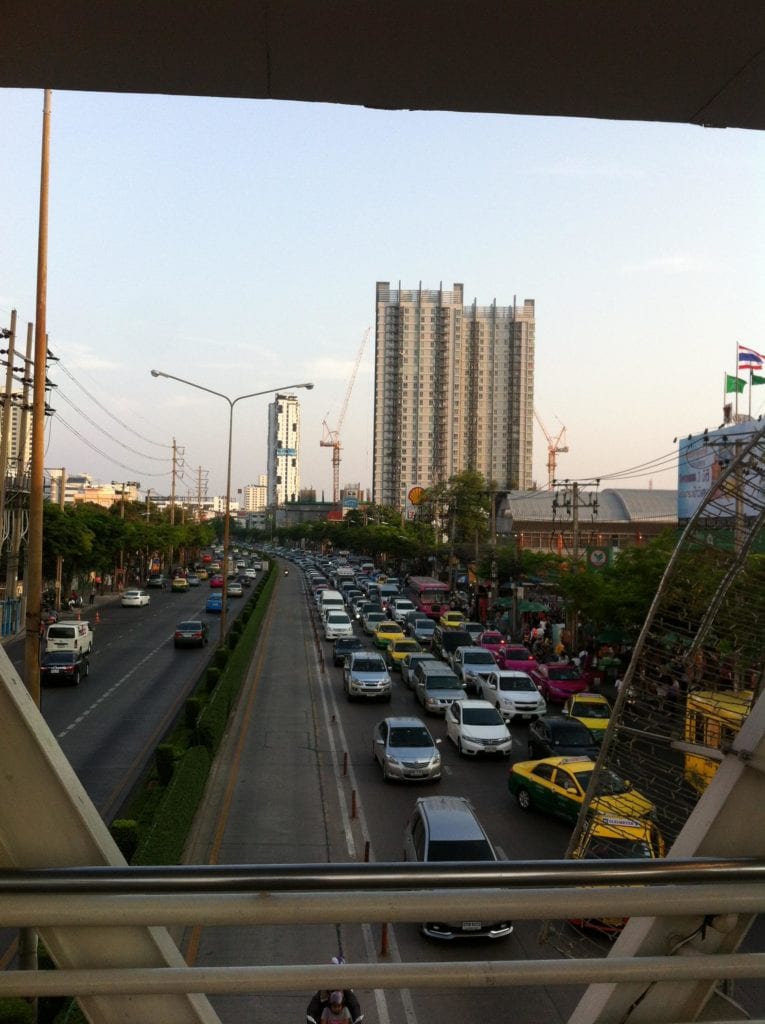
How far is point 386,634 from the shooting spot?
119 ft

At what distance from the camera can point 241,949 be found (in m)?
9.38

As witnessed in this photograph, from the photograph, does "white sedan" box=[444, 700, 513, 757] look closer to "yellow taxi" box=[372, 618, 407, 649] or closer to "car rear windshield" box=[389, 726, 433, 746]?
"car rear windshield" box=[389, 726, 433, 746]

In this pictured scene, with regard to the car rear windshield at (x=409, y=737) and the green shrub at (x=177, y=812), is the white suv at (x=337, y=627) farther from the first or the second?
the green shrub at (x=177, y=812)

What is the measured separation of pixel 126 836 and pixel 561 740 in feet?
31.7

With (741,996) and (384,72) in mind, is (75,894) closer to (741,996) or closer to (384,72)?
(384,72)

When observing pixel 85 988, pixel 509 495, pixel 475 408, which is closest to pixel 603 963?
pixel 85 988

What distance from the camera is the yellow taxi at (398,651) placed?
31156mm

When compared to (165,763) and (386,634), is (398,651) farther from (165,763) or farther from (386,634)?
(165,763)

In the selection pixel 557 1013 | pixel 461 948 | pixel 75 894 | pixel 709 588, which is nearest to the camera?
pixel 75 894

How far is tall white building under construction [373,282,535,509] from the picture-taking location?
158500 millimetres

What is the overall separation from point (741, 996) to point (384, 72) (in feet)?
31.0

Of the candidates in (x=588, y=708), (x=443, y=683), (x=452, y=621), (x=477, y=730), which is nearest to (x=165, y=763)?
(x=477, y=730)

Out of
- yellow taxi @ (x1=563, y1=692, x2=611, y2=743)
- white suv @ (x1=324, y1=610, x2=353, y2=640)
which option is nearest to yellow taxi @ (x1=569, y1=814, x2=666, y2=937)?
yellow taxi @ (x1=563, y1=692, x2=611, y2=743)

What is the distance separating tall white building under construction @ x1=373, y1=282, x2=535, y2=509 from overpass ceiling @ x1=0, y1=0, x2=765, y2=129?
508ft
